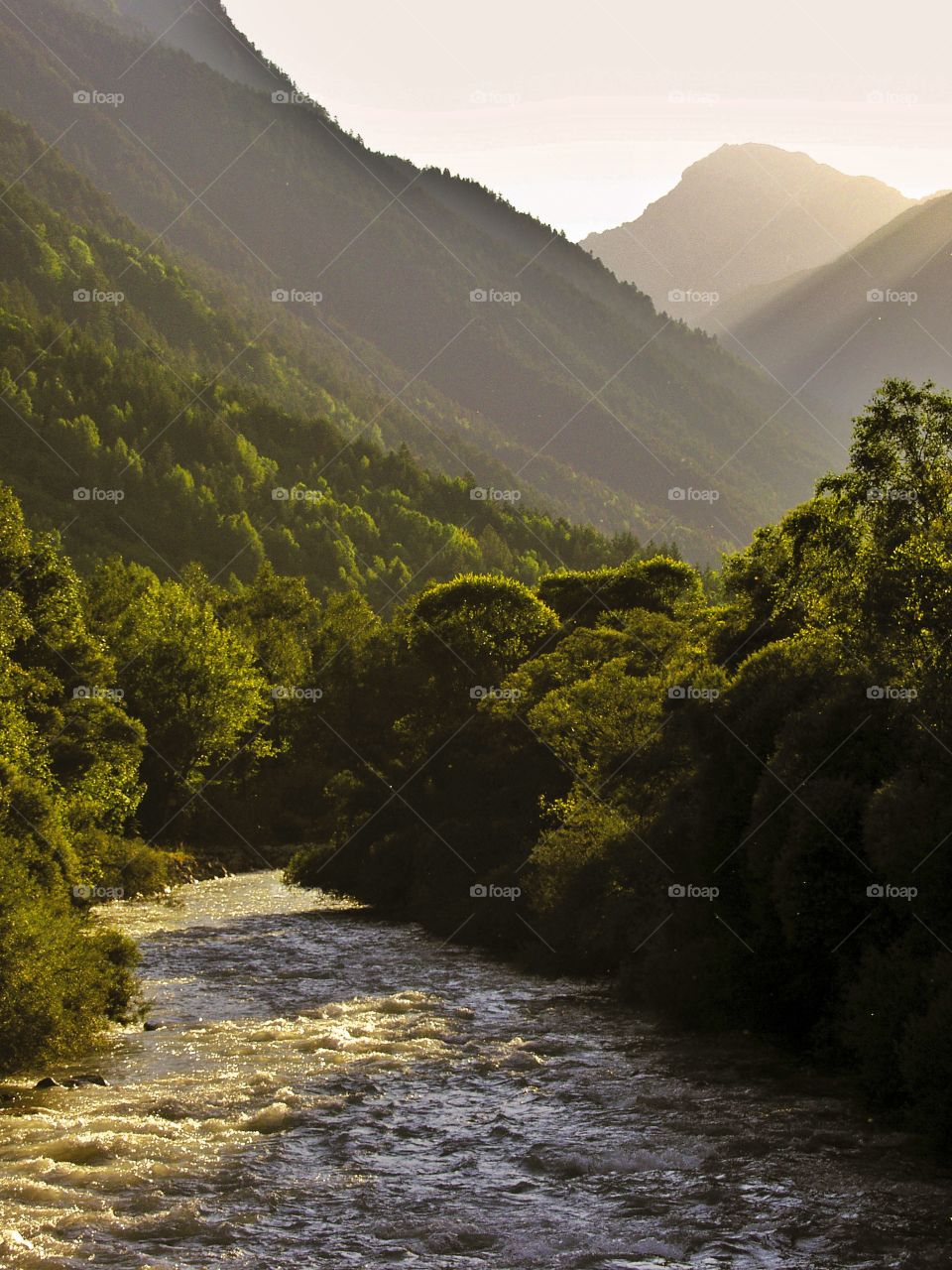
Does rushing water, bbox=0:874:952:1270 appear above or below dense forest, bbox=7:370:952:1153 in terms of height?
below

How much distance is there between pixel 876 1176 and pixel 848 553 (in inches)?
779

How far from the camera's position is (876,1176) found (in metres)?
25.0

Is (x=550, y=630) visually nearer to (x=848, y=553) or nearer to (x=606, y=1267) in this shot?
(x=848, y=553)

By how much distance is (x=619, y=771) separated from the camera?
52.6 meters

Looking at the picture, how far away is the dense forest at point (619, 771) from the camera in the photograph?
32156 millimetres

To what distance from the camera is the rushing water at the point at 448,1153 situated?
2197 cm

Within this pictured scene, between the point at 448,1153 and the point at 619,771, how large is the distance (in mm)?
26800

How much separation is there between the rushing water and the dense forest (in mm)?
2704

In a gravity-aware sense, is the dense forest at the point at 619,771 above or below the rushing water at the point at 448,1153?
above

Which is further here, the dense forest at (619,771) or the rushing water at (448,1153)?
the dense forest at (619,771)

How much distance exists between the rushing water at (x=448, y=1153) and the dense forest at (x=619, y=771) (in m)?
2.70

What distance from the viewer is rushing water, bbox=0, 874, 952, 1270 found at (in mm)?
21969

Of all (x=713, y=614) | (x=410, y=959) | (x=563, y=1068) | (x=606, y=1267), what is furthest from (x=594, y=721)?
(x=606, y=1267)

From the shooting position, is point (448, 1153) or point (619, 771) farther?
point (619, 771)
